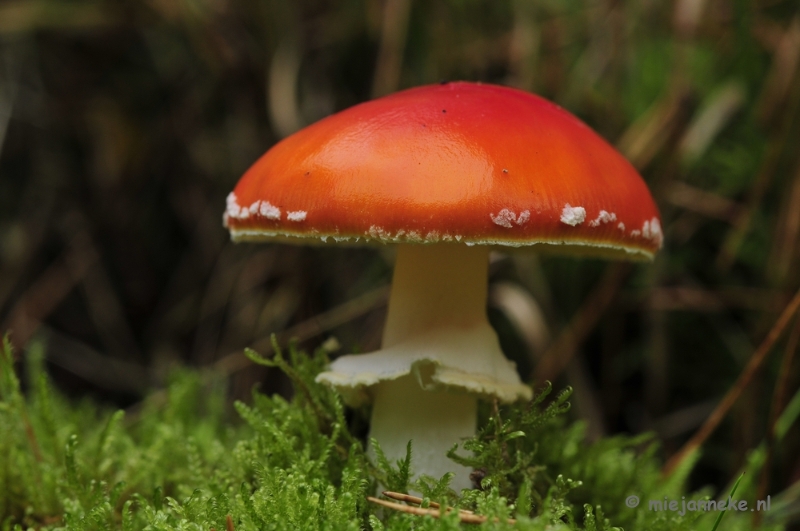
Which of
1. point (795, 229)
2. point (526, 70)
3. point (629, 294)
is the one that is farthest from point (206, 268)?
point (795, 229)

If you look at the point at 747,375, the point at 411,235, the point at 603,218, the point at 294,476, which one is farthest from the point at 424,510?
the point at 747,375

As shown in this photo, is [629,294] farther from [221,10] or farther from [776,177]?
[221,10]

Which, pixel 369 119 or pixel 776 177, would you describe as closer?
pixel 369 119

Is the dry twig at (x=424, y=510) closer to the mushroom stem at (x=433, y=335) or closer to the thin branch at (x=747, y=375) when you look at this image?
the mushroom stem at (x=433, y=335)

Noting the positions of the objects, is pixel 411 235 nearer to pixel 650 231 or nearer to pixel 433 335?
pixel 433 335

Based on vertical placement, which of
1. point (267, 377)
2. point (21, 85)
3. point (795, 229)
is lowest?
point (267, 377)

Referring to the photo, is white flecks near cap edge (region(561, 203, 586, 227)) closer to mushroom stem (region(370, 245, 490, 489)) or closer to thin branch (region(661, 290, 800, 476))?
mushroom stem (region(370, 245, 490, 489))
